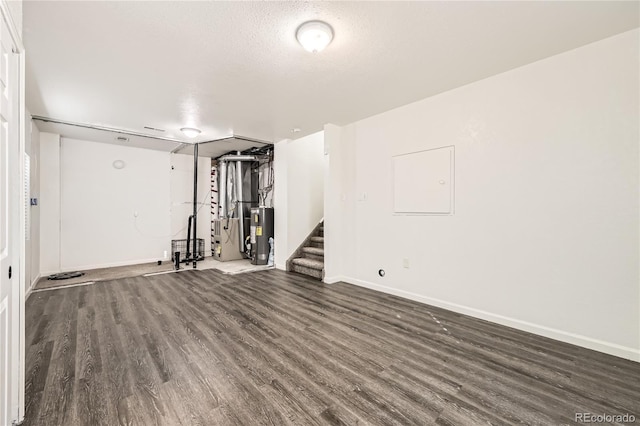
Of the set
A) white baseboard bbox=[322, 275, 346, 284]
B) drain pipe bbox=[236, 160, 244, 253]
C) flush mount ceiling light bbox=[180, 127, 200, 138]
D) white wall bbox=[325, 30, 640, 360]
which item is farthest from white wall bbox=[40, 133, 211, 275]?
white wall bbox=[325, 30, 640, 360]

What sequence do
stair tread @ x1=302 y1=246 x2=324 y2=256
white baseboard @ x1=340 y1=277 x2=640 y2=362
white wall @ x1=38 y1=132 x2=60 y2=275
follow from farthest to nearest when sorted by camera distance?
stair tread @ x1=302 y1=246 x2=324 y2=256, white wall @ x1=38 y1=132 x2=60 y2=275, white baseboard @ x1=340 y1=277 x2=640 y2=362

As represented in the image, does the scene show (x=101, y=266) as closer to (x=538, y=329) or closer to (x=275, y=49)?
(x=275, y=49)

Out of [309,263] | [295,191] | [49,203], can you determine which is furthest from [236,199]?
[49,203]

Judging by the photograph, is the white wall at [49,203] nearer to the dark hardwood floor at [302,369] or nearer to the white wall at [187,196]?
the white wall at [187,196]

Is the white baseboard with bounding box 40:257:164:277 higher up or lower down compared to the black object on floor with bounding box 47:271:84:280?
higher up

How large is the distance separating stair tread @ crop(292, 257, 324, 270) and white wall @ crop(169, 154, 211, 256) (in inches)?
119

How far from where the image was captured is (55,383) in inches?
70.8

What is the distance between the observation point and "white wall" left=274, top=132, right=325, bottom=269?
17.1 feet

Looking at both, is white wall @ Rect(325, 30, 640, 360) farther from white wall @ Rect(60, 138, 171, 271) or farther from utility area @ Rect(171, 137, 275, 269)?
white wall @ Rect(60, 138, 171, 271)

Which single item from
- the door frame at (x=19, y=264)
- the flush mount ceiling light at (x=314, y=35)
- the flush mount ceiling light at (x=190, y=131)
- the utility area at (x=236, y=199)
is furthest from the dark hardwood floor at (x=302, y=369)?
the utility area at (x=236, y=199)

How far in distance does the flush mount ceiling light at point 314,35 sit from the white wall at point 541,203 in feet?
5.89

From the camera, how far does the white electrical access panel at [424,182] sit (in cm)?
314

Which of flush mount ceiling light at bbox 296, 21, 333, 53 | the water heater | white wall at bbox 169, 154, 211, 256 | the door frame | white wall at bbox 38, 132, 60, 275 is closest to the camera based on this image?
the door frame

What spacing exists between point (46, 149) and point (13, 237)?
15.7 ft
